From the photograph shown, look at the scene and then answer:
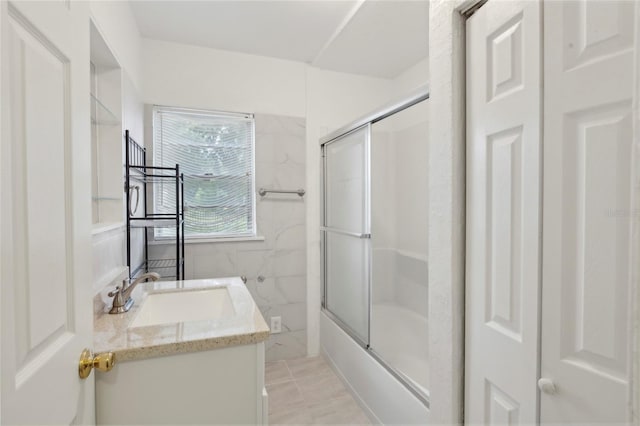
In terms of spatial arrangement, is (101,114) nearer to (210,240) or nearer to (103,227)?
(103,227)

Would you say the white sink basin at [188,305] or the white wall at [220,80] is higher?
the white wall at [220,80]

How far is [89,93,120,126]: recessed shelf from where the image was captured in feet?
4.70

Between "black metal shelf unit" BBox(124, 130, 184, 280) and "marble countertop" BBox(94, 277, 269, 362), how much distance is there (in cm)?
58

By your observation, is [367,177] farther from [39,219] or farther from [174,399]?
[39,219]

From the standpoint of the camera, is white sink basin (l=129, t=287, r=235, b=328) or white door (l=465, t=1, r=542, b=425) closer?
white door (l=465, t=1, r=542, b=425)

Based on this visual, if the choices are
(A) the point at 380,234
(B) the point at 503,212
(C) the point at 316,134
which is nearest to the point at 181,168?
(C) the point at 316,134

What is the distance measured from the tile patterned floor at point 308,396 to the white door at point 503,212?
1155 mm

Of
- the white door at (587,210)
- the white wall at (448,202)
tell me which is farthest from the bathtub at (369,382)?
the white door at (587,210)

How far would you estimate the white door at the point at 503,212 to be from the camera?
81 centimetres

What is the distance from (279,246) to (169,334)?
1.51 meters

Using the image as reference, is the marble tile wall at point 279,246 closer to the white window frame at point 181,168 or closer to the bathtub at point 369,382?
the white window frame at point 181,168

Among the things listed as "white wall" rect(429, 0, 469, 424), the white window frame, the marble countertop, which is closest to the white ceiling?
the white window frame

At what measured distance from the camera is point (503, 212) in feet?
2.94

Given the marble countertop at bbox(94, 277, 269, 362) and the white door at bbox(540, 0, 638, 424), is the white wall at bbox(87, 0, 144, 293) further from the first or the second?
the white door at bbox(540, 0, 638, 424)
